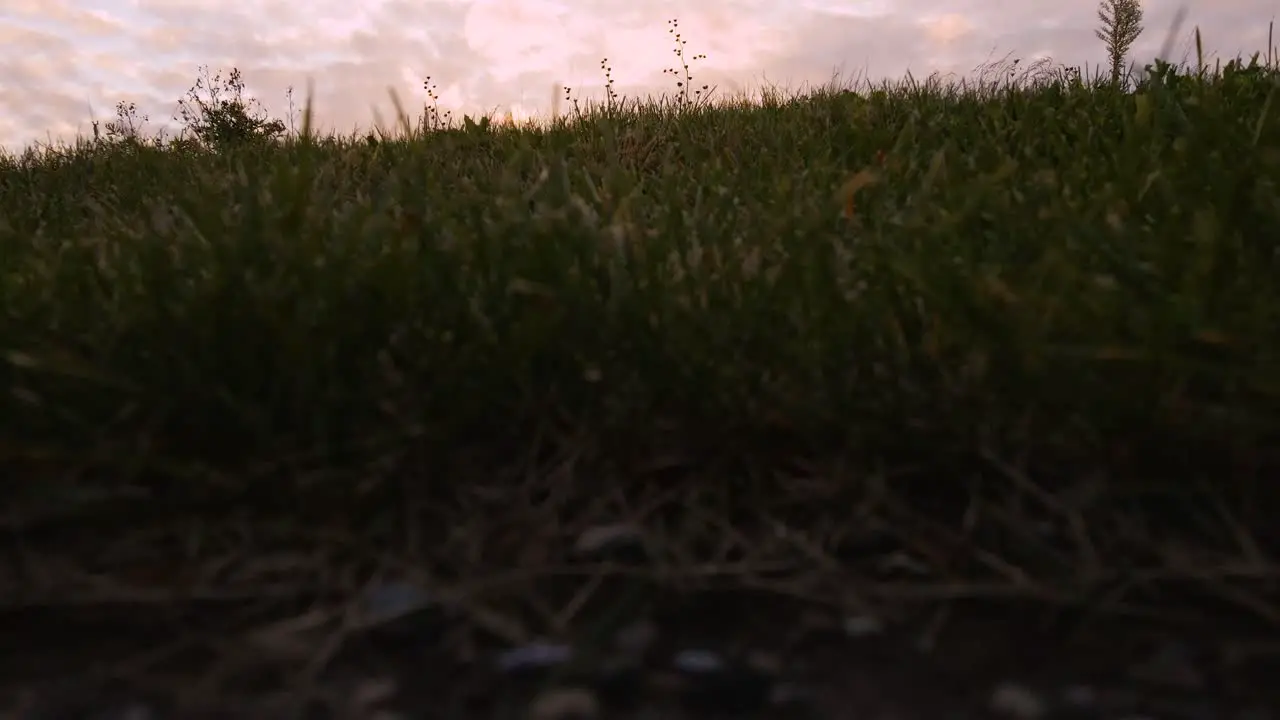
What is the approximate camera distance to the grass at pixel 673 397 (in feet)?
4.43

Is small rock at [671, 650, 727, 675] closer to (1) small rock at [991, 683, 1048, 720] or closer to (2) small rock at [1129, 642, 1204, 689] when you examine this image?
(1) small rock at [991, 683, 1048, 720]

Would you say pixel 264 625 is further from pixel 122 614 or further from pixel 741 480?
pixel 741 480

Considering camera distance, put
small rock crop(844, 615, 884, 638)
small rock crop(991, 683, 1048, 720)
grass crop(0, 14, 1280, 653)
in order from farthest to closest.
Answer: grass crop(0, 14, 1280, 653), small rock crop(844, 615, 884, 638), small rock crop(991, 683, 1048, 720)

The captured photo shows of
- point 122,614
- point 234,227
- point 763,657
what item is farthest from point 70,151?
point 763,657

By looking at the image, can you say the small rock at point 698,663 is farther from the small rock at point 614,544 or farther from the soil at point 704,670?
the small rock at point 614,544

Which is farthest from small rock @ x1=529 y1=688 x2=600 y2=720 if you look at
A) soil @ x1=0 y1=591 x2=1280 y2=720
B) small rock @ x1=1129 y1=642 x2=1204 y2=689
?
small rock @ x1=1129 y1=642 x2=1204 y2=689

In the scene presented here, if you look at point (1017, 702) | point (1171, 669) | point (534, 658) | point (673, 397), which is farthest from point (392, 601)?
point (1171, 669)

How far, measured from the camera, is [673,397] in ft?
5.13

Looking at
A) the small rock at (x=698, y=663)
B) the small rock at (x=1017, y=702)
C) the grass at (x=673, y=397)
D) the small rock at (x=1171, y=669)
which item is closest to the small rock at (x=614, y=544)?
the grass at (x=673, y=397)

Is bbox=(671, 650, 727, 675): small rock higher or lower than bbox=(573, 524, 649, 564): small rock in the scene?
lower

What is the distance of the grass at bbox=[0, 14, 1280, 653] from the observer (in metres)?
1.35

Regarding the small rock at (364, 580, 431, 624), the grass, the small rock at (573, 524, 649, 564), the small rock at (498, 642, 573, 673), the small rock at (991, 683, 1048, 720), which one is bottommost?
the small rock at (991, 683, 1048, 720)

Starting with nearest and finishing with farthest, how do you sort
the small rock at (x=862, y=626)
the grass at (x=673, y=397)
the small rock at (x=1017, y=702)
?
the small rock at (x=1017, y=702)
the small rock at (x=862, y=626)
the grass at (x=673, y=397)

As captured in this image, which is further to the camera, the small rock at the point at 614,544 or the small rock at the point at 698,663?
the small rock at the point at 614,544
